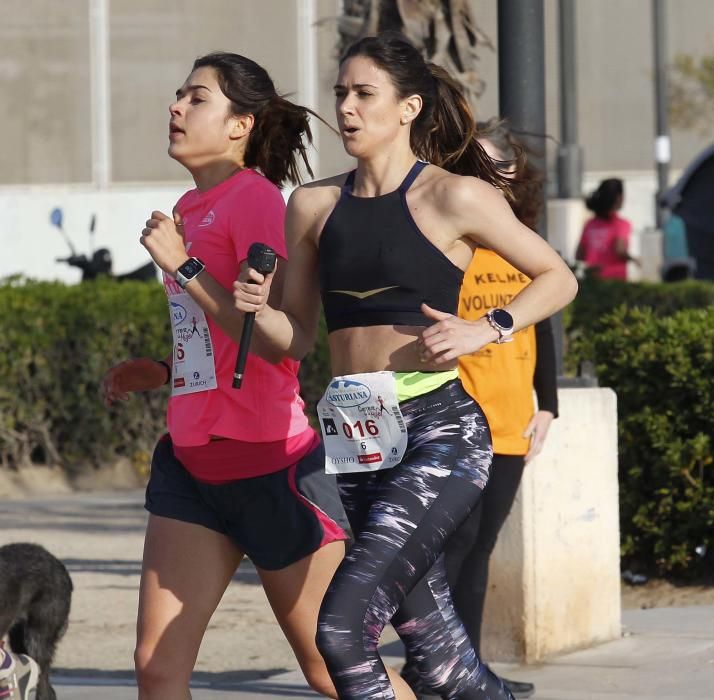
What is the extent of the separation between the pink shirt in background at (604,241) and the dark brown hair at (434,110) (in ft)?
31.8

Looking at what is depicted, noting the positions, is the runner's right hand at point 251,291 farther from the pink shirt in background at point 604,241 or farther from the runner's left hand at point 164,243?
the pink shirt in background at point 604,241

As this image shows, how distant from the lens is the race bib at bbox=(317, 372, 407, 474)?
4176 millimetres

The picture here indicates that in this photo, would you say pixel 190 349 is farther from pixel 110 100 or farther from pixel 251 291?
pixel 110 100

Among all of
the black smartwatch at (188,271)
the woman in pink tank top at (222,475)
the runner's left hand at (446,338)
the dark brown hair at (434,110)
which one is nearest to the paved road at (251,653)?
the woman in pink tank top at (222,475)

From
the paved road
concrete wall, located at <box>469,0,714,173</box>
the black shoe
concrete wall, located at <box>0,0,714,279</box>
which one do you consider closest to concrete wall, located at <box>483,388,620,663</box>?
the paved road

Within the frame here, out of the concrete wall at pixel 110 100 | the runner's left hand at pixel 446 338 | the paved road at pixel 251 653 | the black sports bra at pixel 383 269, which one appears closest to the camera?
the runner's left hand at pixel 446 338

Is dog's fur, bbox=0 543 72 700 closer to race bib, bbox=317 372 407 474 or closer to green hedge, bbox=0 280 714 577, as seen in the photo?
race bib, bbox=317 372 407 474

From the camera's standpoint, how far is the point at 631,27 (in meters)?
38.6

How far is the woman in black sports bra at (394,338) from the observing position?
4.02 m

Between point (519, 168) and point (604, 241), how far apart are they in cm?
955

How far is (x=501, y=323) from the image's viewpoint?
13.9ft

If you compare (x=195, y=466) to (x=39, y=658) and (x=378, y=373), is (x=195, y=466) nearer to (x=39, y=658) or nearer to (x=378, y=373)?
(x=378, y=373)

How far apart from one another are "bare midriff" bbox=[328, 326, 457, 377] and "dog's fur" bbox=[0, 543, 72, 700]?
1.85 meters

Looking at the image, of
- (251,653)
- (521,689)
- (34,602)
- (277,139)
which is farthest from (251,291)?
(251,653)
